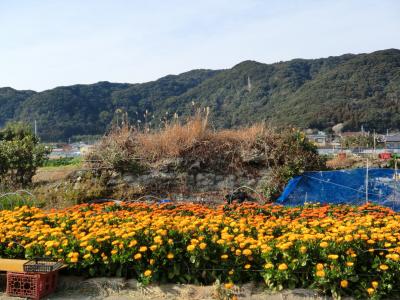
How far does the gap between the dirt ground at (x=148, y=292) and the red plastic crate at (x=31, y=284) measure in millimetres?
77

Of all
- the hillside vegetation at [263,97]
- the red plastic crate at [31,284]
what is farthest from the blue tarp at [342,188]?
the hillside vegetation at [263,97]

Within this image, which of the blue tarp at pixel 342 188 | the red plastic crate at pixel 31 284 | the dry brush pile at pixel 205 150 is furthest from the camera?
the dry brush pile at pixel 205 150

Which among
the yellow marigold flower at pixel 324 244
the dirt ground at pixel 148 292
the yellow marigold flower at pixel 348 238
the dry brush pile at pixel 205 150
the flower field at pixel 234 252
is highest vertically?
the dry brush pile at pixel 205 150

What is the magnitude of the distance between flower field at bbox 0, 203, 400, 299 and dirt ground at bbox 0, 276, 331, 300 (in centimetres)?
9

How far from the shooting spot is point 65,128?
5991cm

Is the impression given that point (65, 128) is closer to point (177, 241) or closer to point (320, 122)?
point (320, 122)

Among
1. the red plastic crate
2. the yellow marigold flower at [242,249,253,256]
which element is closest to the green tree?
the red plastic crate

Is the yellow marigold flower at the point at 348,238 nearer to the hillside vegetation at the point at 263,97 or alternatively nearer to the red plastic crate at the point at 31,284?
the red plastic crate at the point at 31,284

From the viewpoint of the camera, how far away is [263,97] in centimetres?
7250

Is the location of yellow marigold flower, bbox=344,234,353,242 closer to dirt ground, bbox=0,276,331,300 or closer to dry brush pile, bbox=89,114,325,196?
dirt ground, bbox=0,276,331,300

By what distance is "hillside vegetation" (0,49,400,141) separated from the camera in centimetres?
5803

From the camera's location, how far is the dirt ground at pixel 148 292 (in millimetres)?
4027

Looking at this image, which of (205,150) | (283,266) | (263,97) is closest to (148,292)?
(283,266)

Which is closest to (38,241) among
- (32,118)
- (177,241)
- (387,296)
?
(177,241)
